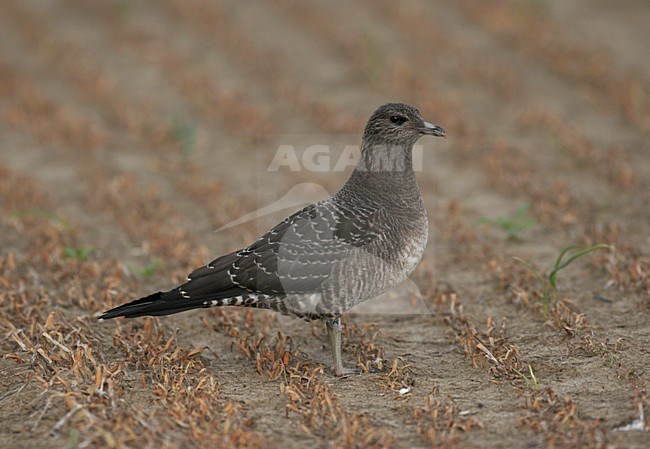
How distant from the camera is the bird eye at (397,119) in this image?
20.6 feet

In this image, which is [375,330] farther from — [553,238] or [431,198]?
[431,198]

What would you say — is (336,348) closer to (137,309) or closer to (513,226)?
(137,309)

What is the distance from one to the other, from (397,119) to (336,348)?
185 centimetres

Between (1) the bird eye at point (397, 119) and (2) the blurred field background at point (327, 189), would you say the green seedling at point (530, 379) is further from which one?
(1) the bird eye at point (397, 119)

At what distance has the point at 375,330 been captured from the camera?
22.0 ft

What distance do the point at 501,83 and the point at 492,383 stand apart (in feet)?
27.8

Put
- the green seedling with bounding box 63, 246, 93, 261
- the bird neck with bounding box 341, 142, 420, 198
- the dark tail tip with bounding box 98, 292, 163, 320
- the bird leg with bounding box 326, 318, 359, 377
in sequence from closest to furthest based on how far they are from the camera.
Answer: the dark tail tip with bounding box 98, 292, 163, 320
the bird leg with bounding box 326, 318, 359, 377
the bird neck with bounding box 341, 142, 420, 198
the green seedling with bounding box 63, 246, 93, 261

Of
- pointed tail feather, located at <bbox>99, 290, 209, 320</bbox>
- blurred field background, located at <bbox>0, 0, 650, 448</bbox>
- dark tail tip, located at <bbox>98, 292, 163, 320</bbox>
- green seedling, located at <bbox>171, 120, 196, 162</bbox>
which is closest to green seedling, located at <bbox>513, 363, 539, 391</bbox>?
blurred field background, located at <bbox>0, 0, 650, 448</bbox>

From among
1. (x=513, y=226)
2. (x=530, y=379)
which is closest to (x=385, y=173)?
(x=530, y=379)

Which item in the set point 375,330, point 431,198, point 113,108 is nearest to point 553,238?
point 431,198

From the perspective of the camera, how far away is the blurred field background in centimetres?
511

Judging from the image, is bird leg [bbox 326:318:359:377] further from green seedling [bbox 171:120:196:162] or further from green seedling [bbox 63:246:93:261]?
green seedling [bbox 171:120:196:162]

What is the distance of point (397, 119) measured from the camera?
6.31m

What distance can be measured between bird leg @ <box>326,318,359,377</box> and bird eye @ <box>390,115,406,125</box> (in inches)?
63.7
